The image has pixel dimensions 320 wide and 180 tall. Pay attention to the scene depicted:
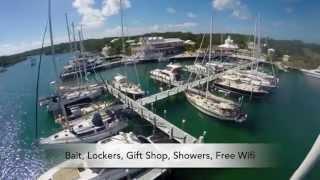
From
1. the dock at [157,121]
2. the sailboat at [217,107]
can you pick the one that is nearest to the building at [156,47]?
the dock at [157,121]

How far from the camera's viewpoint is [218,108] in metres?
5.16

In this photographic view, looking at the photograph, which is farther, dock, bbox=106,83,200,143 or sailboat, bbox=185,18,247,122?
sailboat, bbox=185,18,247,122

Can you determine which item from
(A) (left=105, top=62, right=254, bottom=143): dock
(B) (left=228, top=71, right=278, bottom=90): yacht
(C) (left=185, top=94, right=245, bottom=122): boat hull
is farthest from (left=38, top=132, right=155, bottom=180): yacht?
(B) (left=228, top=71, right=278, bottom=90): yacht

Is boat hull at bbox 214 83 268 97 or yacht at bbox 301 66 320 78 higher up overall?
yacht at bbox 301 66 320 78

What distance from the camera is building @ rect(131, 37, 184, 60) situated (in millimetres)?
8984

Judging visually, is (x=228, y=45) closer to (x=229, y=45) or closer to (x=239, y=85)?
(x=229, y=45)

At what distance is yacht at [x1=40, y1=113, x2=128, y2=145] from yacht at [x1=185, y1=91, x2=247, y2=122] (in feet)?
5.38

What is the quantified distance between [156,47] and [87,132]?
5.61 m

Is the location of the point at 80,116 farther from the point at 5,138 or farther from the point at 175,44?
the point at 175,44

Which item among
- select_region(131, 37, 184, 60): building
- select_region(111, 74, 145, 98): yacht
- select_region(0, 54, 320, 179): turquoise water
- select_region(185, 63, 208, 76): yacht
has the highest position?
select_region(131, 37, 184, 60): building

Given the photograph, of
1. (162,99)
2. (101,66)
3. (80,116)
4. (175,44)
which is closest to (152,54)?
(175,44)

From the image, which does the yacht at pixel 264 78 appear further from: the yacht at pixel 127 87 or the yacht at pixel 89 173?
the yacht at pixel 89 173

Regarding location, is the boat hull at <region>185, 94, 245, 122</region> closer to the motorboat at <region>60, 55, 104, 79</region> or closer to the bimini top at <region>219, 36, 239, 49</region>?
the bimini top at <region>219, 36, 239, 49</region>

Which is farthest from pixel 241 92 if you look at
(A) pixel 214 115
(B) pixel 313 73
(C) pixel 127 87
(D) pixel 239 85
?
(C) pixel 127 87
